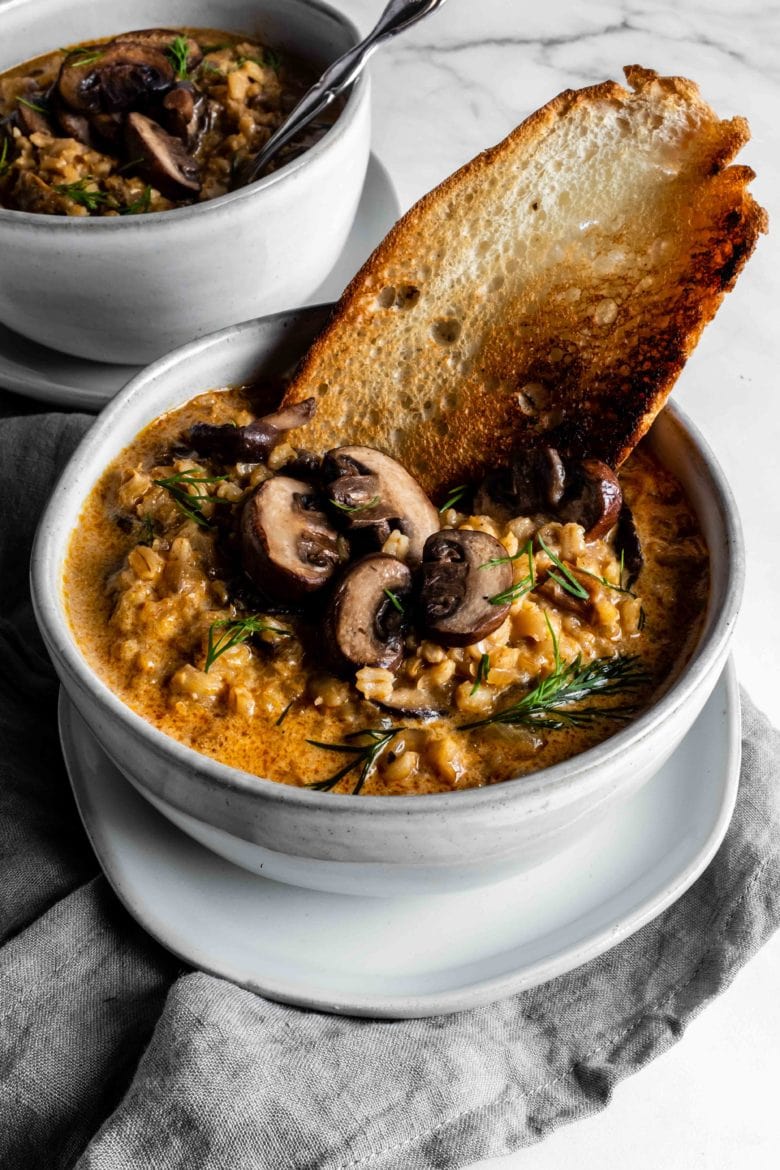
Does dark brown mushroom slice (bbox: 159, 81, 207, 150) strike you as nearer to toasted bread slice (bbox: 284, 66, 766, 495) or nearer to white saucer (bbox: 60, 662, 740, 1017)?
toasted bread slice (bbox: 284, 66, 766, 495)

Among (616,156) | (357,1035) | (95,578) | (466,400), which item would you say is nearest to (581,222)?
(616,156)

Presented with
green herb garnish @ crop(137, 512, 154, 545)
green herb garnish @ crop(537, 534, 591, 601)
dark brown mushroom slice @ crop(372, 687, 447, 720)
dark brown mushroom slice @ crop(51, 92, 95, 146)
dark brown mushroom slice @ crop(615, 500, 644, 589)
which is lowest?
green herb garnish @ crop(137, 512, 154, 545)

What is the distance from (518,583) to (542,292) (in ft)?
2.78

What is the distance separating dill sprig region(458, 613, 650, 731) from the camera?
2.21 meters

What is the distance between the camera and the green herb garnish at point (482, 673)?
7.29ft

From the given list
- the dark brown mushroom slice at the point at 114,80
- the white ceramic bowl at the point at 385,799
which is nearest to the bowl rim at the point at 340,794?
the white ceramic bowl at the point at 385,799

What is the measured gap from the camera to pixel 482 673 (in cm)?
223

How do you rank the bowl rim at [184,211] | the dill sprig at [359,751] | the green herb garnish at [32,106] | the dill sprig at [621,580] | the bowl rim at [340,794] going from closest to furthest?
the bowl rim at [340,794]
the dill sprig at [359,751]
the dill sprig at [621,580]
the bowl rim at [184,211]
the green herb garnish at [32,106]

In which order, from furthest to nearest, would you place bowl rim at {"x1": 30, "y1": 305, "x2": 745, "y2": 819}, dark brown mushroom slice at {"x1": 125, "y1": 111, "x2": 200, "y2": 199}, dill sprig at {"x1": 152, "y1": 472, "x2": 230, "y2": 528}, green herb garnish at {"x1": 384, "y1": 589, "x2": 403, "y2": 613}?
dark brown mushroom slice at {"x1": 125, "y1": 111, "x2": 200, "y2": 199}, dill sprig at {"x1": 152, "y1": 472, "x2": 230, "y2": 528}, green herb garnish at {"x1": 384, "y1": 589, "x2": 403, "y2": 613}, bowl rim at {"x1": 30, "y1": 305, "x2": 745, "y2": 819}

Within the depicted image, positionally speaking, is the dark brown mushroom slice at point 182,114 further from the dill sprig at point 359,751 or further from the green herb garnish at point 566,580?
the dill sprig at point 359,751

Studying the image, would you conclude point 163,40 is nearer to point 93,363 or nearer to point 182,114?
point 182,114

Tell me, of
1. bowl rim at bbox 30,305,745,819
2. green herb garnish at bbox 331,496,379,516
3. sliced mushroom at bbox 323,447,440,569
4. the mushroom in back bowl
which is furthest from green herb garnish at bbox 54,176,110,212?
green herb garnish at bbox 331,496,379,516

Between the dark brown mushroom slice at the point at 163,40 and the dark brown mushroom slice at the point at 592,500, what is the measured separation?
2021 mm

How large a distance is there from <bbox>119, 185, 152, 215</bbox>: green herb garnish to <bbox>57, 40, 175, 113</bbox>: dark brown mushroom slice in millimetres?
317
